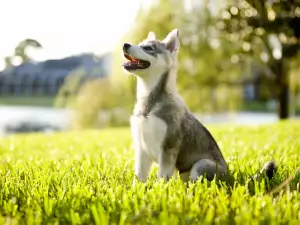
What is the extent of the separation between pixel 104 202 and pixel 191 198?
60cm

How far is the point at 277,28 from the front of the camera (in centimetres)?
1224

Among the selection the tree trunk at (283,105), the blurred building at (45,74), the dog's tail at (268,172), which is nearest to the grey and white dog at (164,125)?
the dog's tail at (268,172)

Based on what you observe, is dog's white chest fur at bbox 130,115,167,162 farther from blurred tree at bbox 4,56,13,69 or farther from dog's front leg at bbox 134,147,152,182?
blurred tree at bbox 4,56,13,69

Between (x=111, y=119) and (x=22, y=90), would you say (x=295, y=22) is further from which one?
(x=22, y=90)

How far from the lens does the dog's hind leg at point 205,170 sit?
13.4 ft

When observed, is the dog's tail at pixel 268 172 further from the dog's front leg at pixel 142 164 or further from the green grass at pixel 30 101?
the green grass at pixel 30 101

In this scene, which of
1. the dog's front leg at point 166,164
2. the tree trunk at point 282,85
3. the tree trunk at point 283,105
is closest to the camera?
the dog's front leg at point 166,164

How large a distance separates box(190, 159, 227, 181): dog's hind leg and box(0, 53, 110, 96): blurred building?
2379cm

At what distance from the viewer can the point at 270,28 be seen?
12273 mm

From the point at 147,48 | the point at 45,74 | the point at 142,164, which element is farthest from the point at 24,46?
the point at 45,74

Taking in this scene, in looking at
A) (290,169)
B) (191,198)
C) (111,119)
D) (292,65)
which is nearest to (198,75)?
(292,65)

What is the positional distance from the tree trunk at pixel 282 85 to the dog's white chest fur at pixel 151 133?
1483 centimetres

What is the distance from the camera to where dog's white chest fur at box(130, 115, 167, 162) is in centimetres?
399

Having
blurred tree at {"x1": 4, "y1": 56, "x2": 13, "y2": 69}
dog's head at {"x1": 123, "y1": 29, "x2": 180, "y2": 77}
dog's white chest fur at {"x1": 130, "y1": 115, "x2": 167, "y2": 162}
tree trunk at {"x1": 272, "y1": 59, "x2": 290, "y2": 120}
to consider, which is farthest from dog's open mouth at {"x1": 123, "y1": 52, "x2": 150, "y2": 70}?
tree trunk at {"x1": 272, "y1": 59, "x2": 290, "y2": 120}
